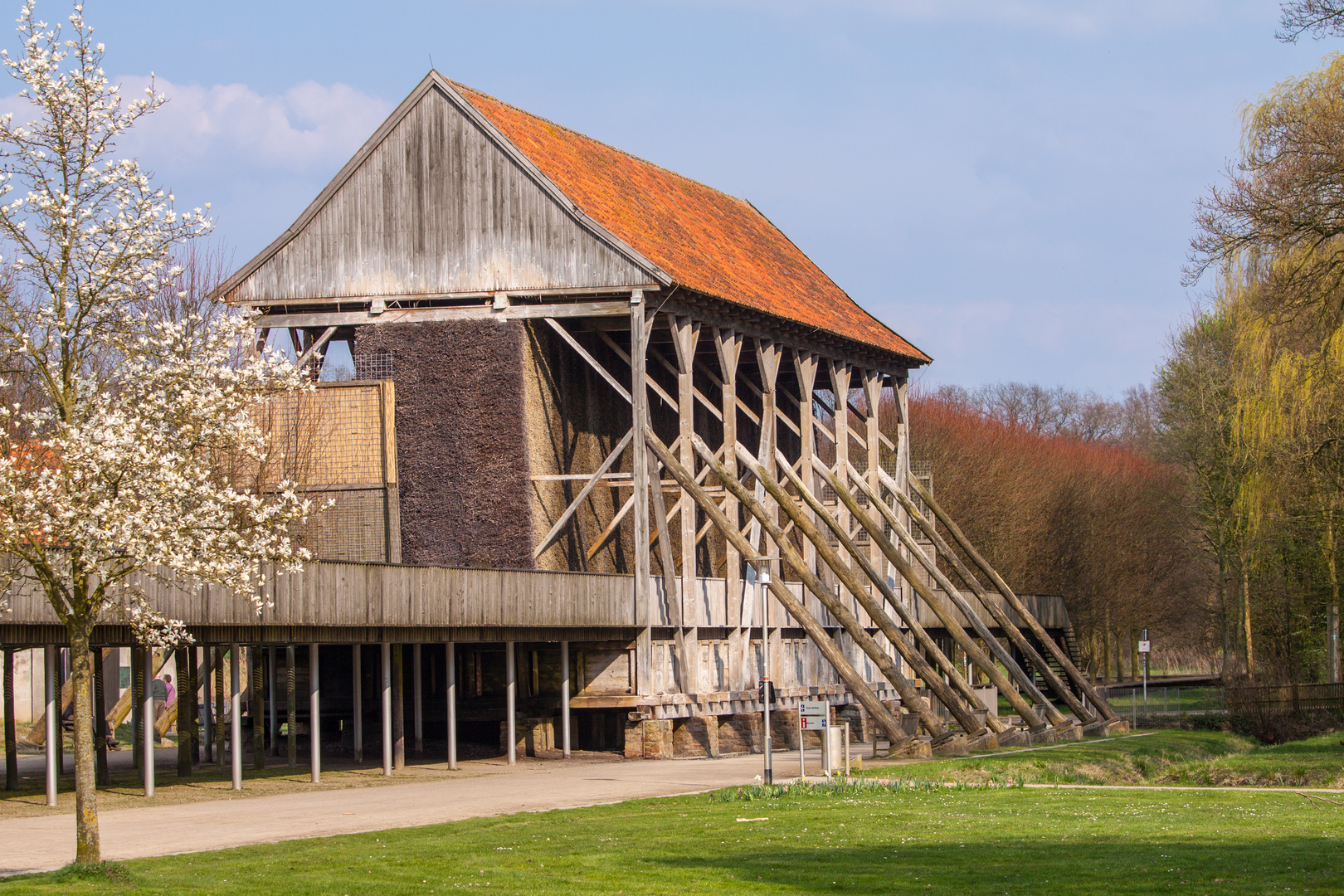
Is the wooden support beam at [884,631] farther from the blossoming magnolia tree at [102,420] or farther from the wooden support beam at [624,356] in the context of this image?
the blossoming magnolia tree at [102,420]

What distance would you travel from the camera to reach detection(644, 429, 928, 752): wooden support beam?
28.2 meters

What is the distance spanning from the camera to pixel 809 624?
30125 millimetres

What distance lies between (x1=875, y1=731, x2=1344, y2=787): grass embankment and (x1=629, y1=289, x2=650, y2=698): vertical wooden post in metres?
7.05

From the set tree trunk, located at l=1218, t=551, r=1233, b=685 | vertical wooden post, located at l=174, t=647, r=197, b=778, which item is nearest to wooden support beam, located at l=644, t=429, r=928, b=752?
vertical wooden post, located at l=174, t=647, r=197, b=778

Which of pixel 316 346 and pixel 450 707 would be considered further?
pixel 316 346

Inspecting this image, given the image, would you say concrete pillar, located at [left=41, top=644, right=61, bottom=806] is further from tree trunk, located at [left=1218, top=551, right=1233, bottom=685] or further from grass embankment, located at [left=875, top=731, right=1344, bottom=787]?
tree trunk, located at [left=1218, top=551, right=1233, bottom=685]

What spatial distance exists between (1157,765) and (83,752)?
68.6 ft

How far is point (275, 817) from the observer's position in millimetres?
19938

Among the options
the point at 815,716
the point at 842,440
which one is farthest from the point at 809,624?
the point at 842,440

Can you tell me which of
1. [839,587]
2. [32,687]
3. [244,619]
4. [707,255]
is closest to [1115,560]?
[839,587]

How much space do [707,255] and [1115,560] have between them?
3322cm

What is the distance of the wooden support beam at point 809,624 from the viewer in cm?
2825

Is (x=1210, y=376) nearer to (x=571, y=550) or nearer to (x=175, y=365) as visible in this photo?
(x=571, y=550)

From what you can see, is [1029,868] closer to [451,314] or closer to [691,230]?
[451,314]
